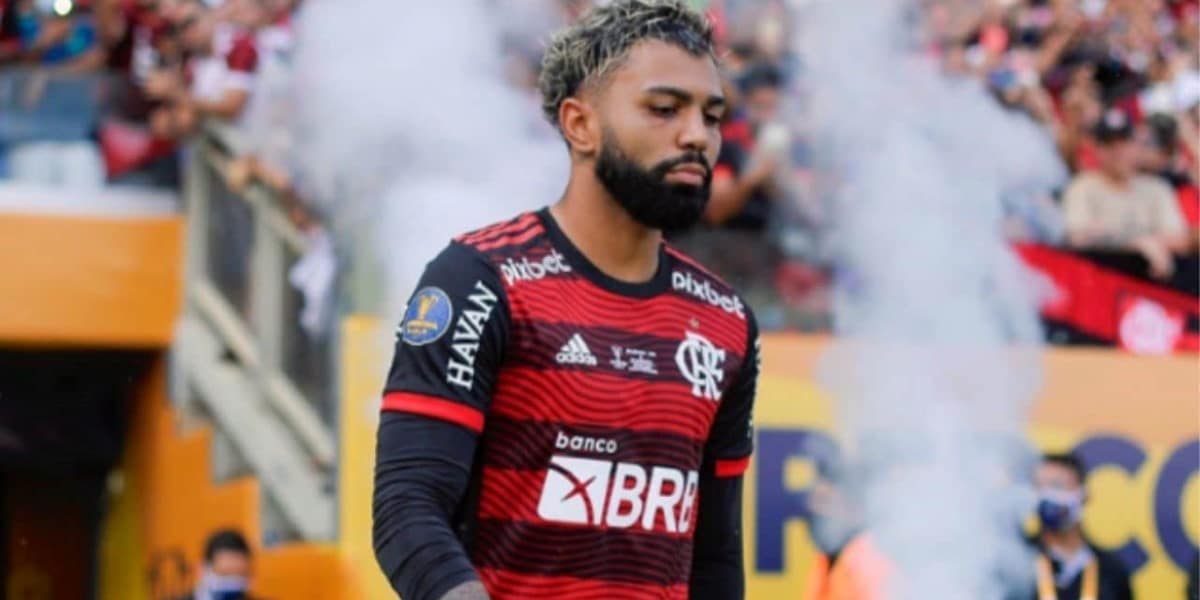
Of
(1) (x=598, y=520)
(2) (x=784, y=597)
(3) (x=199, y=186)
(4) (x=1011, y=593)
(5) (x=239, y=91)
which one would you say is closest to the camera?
(1) (x=598, y=520)

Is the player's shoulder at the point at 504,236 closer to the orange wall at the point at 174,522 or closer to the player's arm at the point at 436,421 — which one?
the player's arm at the point at 436,421

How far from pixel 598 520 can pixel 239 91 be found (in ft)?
18.1

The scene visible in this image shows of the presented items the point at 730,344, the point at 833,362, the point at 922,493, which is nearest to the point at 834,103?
the point at 833,362

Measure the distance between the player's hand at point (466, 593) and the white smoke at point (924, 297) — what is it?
419cm

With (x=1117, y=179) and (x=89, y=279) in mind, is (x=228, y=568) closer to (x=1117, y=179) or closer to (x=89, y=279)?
(x=89, y=279)

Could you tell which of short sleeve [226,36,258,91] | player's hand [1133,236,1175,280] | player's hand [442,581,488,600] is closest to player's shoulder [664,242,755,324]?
player's hand [442,581,488,600]

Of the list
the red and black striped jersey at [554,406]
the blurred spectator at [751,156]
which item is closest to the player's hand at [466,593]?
the red and black striped jersey at [554,406]

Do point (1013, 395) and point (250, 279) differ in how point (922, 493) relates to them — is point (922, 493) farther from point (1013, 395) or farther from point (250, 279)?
point (250, 279)

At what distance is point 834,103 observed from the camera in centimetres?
834

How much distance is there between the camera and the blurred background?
7508 millimetres

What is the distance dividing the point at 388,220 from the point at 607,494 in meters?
4.26

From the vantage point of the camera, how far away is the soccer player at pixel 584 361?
9.78 ft

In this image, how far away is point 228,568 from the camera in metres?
7.41

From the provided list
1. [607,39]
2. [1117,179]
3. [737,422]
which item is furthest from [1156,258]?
[607,39]
